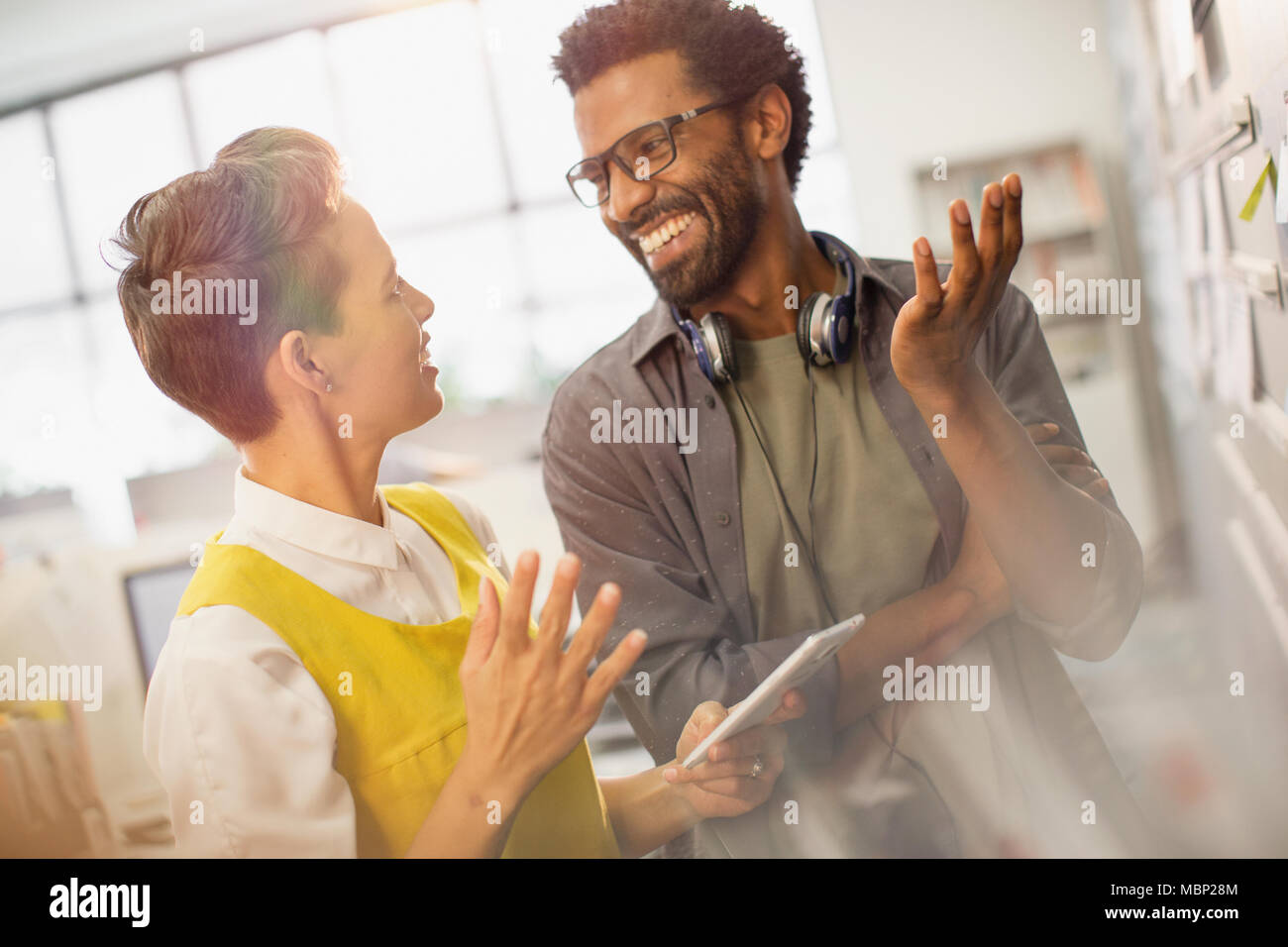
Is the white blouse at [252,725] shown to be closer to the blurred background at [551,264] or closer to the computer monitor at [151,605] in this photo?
the blurred background at [551,264]

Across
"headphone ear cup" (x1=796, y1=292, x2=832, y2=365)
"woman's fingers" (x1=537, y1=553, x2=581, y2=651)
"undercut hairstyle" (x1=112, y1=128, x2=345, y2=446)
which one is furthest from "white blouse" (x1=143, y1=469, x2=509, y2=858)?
"headphone ear cup" (x1=796, y1=292, x2=832, y2=365)

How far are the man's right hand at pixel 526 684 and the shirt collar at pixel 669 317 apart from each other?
42 cm

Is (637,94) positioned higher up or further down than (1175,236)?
higher up

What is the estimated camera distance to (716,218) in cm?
135

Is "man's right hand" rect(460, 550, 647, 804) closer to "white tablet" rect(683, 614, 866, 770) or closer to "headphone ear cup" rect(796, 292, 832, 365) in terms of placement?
"white tablet" rect(683, 614, 866, 770)

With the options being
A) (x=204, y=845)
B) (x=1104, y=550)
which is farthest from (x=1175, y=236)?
(x=204, y=845)

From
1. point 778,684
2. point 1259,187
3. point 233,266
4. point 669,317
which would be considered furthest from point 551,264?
point 1259,187

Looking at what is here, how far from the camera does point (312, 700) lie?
3.71 ft

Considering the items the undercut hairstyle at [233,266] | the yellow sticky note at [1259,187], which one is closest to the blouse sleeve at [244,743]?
the undercut hairstyle at [233,266]

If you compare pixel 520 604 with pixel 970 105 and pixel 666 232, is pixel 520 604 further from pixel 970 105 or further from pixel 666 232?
pixel 970 105

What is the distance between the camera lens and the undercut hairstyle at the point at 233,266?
1.16 meters

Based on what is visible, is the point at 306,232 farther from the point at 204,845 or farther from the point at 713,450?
the point at 204,845

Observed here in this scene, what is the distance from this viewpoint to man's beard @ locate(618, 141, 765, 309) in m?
1.34

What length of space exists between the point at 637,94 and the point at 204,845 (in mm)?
1048
